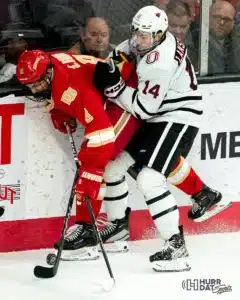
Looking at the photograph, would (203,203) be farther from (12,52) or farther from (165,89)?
(12,52)

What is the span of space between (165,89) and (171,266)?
33.7 inches

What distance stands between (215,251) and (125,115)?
0.88 m

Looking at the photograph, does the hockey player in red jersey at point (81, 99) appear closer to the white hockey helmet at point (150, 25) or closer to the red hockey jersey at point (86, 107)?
the red hockey jersey at point (86, 107)

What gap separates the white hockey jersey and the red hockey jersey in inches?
6.4

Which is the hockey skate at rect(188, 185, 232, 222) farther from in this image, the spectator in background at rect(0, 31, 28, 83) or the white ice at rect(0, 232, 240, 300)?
the spectator in background at rect(0, 31, 28, 83)

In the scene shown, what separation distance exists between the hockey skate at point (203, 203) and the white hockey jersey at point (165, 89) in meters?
0.43

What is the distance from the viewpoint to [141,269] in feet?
17.2

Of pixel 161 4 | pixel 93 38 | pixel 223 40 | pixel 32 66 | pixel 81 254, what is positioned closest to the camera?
pixel 32 66

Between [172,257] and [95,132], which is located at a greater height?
[95,132]

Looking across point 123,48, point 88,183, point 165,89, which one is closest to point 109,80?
point 165,89

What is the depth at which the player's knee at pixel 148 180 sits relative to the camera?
16.9 feet

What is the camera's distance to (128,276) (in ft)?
16.9

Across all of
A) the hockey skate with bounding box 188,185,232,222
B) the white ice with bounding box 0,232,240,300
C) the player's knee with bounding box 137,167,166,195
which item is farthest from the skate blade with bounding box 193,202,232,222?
the player's knee with bounding box 137,167,166,195

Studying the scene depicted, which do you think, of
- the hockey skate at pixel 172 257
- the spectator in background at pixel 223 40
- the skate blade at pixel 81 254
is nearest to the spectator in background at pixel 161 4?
the spectator in background at pixel 223 40
